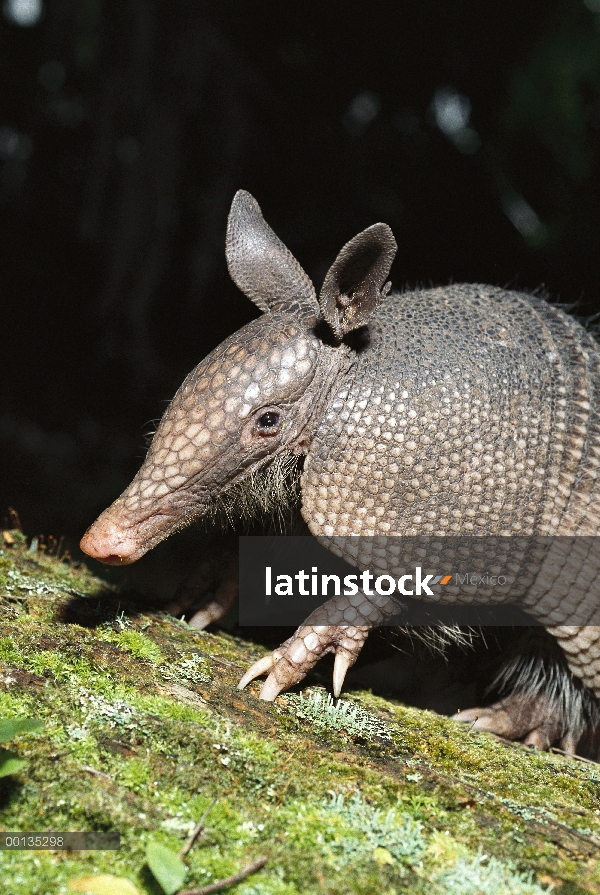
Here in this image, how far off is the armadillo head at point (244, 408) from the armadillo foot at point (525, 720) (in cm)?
205

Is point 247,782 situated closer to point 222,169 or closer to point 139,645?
point 139,645

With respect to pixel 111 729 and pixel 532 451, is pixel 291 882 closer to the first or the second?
pixel 111 729

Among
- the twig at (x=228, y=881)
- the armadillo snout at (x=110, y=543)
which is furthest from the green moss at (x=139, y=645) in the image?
the twig at (x=228, y=881)

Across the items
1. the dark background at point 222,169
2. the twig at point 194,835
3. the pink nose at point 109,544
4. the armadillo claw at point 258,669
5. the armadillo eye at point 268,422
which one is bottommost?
the twig at point 194,835

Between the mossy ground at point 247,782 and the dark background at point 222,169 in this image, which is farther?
the dark background at point 222,169

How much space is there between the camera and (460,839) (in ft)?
7.55

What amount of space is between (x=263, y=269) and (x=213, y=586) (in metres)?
1.74

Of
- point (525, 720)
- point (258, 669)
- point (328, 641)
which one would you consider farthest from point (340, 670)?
point (525, 720)

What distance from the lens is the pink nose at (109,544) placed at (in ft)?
9.92

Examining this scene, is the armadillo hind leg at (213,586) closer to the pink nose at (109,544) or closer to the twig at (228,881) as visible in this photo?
the pink nose at (109,544)

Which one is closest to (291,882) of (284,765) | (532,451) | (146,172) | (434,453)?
(284,765)

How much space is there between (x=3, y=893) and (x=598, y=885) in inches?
64.0

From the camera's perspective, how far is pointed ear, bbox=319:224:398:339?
10.1 ft

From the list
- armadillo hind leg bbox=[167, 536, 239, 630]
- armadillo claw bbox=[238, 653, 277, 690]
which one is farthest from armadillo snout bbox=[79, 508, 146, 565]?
armadillo hind leg bbox=[167, 536, 239, 630]
